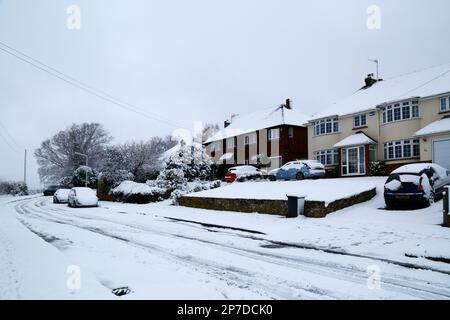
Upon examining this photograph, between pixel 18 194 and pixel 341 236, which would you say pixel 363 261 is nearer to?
pixel 341 236

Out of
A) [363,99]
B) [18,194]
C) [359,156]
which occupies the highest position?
[363,99]

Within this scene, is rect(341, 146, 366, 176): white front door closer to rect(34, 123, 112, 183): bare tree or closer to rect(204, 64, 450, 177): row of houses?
rect(204, 64, 450, 177): row of houses

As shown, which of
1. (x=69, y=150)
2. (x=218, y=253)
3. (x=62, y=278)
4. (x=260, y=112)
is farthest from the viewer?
(x=69, y=150)

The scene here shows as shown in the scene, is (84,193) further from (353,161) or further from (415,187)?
(353,161)

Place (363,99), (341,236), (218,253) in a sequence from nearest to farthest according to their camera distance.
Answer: (218,253), (341,236), (363,99)

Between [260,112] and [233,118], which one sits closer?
[260,112]

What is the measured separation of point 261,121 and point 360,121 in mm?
17647

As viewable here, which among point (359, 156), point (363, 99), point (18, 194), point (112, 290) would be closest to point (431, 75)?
point (363, 99)

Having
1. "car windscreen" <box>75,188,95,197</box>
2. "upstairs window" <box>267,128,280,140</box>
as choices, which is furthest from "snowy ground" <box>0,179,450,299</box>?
"upstairs window" <box>267,128,280,140</box>

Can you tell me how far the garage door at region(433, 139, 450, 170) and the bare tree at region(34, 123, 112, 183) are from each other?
5723cm

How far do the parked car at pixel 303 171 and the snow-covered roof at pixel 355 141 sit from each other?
421 centimetres

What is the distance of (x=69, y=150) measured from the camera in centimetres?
6594

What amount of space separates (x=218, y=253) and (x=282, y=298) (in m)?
3.35

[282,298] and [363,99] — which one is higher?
[363,99]
